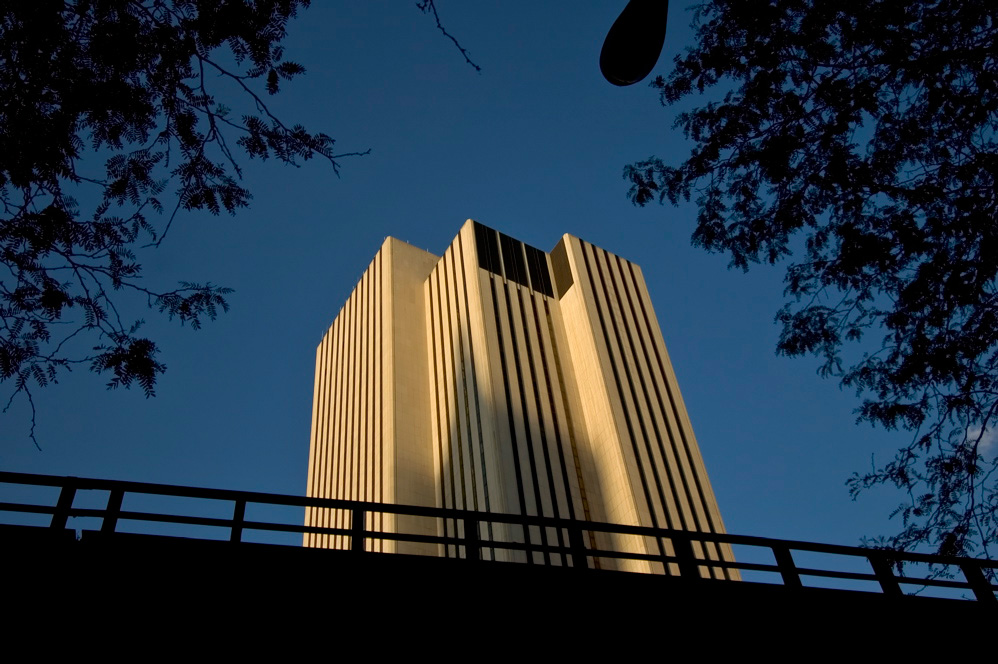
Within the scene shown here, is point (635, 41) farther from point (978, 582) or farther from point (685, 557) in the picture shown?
point (978, 582)

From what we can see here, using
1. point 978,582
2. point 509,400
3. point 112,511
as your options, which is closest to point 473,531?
point 112,511

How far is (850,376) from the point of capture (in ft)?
30.8

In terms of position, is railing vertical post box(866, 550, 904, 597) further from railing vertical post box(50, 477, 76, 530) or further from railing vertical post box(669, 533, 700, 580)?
railing vertical post box(50, 477, 76, 530)

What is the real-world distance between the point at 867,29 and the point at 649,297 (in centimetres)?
5324

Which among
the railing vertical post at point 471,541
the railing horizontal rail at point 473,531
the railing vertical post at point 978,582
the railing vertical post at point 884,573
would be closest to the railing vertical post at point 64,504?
the railing horizontal rail at point 473,531

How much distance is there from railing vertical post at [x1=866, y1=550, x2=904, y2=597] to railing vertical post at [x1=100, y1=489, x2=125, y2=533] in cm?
892

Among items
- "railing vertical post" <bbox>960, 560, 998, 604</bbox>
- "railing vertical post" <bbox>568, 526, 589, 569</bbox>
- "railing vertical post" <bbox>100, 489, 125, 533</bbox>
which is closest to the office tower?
"railing vertical post" <bbox>960, 560, 998, 604</bbox>

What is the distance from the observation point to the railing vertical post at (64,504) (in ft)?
22.7

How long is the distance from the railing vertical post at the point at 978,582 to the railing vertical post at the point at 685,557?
3775mm

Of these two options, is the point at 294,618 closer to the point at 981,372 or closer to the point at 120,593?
the point at 120,593

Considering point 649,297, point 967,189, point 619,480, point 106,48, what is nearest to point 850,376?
point 967,189

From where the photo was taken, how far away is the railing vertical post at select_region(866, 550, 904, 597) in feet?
29.5

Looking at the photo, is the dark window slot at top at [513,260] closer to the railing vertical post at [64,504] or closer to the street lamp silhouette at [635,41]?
the railing vertical post at [64,504]

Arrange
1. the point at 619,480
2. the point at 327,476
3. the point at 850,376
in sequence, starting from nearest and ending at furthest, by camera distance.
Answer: the point at 850,376
the point at 619,480
the point at 327,476
